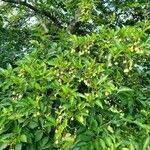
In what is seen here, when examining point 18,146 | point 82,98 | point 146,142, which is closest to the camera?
point 146,142

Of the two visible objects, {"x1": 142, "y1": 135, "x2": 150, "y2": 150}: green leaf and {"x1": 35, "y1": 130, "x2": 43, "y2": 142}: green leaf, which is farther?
{"x1": 35, "y1": 130, "x2": 43, "y2": 142}: green leaf

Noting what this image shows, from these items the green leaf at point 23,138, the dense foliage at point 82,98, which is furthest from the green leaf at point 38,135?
the green leaf at point 23,138

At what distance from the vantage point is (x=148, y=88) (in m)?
3.83

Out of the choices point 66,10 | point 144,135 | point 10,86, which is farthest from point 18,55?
point 144,135

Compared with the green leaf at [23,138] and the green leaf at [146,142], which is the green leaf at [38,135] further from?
the green leaf at [146,142]

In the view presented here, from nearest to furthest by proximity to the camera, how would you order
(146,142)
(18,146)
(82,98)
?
1. (146,142)
2. (18,146)
3. (82,98)

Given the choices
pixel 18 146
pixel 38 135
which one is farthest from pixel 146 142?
pixel 18 146

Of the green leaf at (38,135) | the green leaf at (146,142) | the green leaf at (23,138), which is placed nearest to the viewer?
the green leaf at (146,142)

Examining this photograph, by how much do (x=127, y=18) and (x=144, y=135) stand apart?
19.4ft

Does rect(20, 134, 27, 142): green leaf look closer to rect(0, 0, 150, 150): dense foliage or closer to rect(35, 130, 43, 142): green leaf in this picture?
rect(0, 0, 150, 150): dense foliage

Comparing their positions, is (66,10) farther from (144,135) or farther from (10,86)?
(144,135)

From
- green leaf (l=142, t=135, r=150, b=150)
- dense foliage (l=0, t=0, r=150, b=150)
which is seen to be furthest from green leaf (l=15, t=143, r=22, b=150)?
green leaf (l=142, t=135, r=150, b=150)

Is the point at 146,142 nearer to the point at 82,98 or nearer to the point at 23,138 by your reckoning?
the point at 82,98

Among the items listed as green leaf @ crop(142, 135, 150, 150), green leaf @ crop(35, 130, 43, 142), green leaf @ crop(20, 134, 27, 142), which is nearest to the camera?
green leaf @ crop(142, 135, 150, 150)
